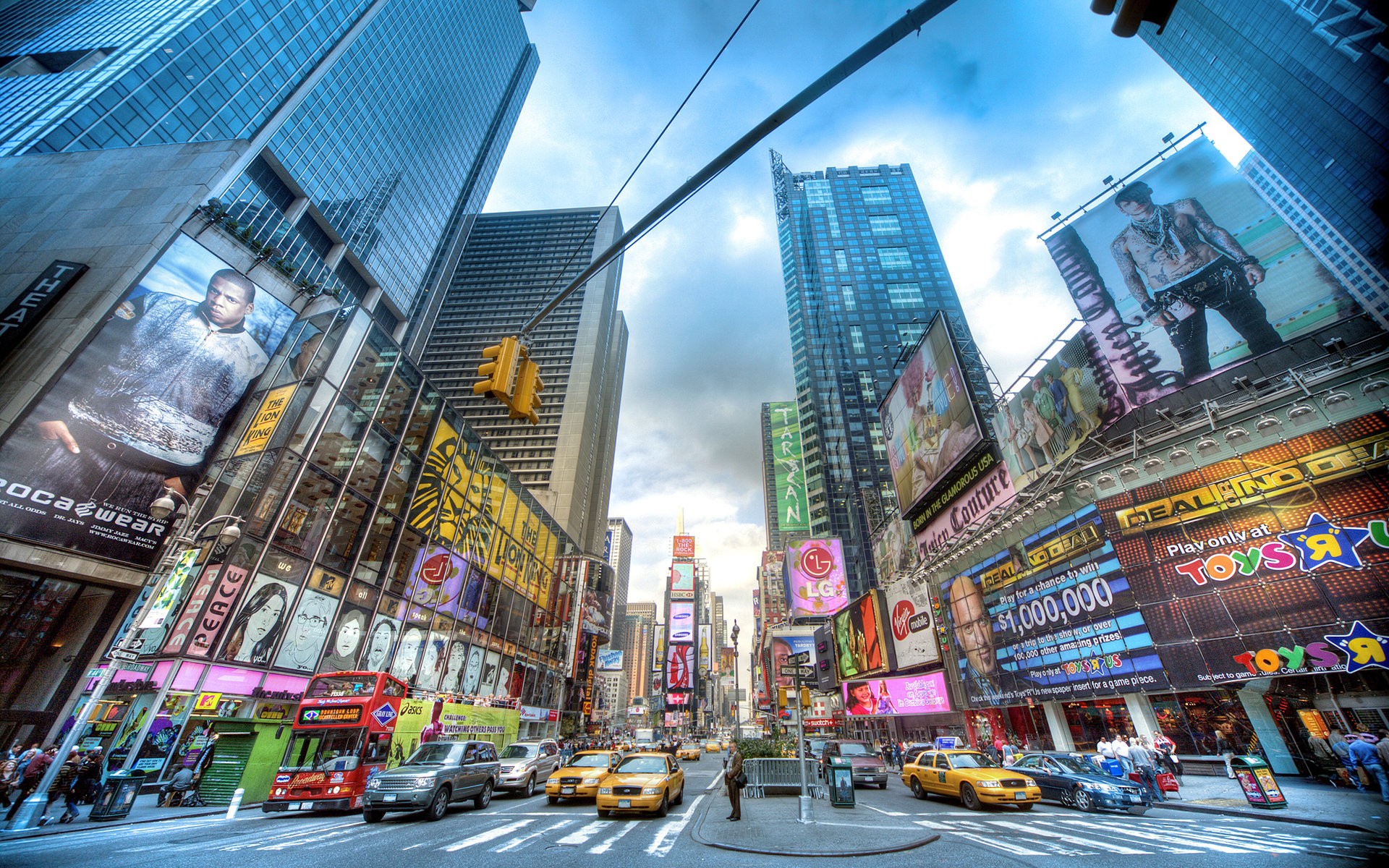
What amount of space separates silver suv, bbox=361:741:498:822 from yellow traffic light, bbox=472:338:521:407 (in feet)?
33.8

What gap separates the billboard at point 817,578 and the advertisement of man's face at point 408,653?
39651 mm

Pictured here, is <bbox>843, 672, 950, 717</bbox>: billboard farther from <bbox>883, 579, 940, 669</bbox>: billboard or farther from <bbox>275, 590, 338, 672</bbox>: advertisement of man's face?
<bbox>275, 590, 338, 672</bbox>: advertisement of man's face

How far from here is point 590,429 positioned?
89938 mm

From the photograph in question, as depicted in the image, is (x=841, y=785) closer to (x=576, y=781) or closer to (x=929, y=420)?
(x=576, y=781)

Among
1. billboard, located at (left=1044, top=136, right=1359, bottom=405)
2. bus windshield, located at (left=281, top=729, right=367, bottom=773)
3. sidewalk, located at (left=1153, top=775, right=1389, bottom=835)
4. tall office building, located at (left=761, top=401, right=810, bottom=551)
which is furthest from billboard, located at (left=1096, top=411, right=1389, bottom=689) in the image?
tall office building, located at (left=761, top=401, right=810, bottom=551)

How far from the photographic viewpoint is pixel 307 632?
25.4 metres

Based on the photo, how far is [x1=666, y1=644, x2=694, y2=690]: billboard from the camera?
91.1m

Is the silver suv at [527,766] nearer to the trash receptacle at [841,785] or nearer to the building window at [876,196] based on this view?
the trash receptacle at [841,785]

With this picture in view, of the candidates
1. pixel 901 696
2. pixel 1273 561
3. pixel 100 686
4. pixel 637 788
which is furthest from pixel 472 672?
pixel 1273 561

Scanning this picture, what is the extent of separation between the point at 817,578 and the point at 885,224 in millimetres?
78912

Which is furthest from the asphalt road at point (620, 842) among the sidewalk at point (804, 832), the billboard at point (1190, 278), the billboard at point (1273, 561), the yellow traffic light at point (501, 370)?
the billboard at point (1190, 278)

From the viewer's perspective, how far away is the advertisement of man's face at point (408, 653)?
102ft

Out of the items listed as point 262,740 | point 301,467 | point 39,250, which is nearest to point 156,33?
point 39,250

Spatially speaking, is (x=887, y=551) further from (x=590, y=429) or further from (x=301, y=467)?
(x=590, y=429)
